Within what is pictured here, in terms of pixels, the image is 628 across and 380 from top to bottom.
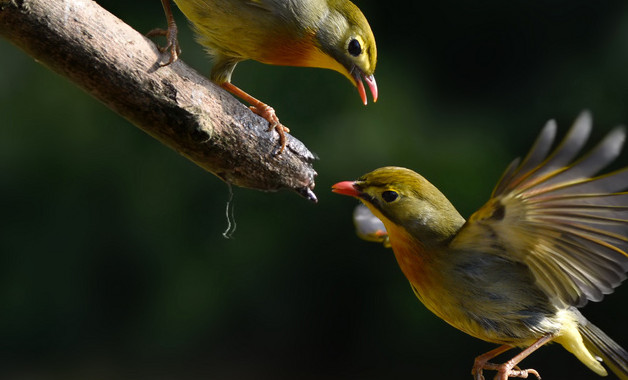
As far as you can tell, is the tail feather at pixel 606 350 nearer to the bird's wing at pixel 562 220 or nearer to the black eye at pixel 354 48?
the bird's wing at pixel 562 220

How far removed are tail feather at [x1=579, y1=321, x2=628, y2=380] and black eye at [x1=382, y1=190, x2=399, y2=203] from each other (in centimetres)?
77

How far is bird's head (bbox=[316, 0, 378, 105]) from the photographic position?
7.20 ft

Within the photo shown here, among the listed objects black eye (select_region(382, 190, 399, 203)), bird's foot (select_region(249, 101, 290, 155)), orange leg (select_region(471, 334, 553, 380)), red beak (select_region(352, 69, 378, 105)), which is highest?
red beak (select_region(352, 69, 378, 105))

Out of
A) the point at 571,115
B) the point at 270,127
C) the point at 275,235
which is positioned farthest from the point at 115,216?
the point at 270,127

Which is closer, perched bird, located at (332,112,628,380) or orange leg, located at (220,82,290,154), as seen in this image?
perched bird, located at (332,112,628,380)

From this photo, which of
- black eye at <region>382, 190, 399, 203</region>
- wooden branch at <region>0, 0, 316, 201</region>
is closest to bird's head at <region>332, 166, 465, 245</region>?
black eye at <region>382, 190, 399, 203</region>

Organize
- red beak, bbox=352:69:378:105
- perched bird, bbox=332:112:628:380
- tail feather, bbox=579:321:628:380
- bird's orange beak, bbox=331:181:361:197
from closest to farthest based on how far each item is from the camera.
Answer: perched bird, bbox=332:112:628:380
bird's orange beak, bbox=331:181:361:197
red beak, bbox=352:69:378:105
tail feather, bbox=579:321:628:380

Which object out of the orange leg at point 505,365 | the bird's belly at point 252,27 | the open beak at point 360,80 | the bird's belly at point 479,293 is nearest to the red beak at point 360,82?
the open beak at point 360,80

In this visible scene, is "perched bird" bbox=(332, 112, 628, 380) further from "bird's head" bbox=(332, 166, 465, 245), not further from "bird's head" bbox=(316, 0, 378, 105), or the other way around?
"bird's head" bbox=(316, 0, 378, 105)

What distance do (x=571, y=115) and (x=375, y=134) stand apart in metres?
1.25

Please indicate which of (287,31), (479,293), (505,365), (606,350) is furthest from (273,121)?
(606,350)

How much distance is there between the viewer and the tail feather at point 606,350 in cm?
242

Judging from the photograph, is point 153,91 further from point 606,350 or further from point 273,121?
point 606,350

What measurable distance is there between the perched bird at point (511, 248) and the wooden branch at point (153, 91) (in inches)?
8.5
